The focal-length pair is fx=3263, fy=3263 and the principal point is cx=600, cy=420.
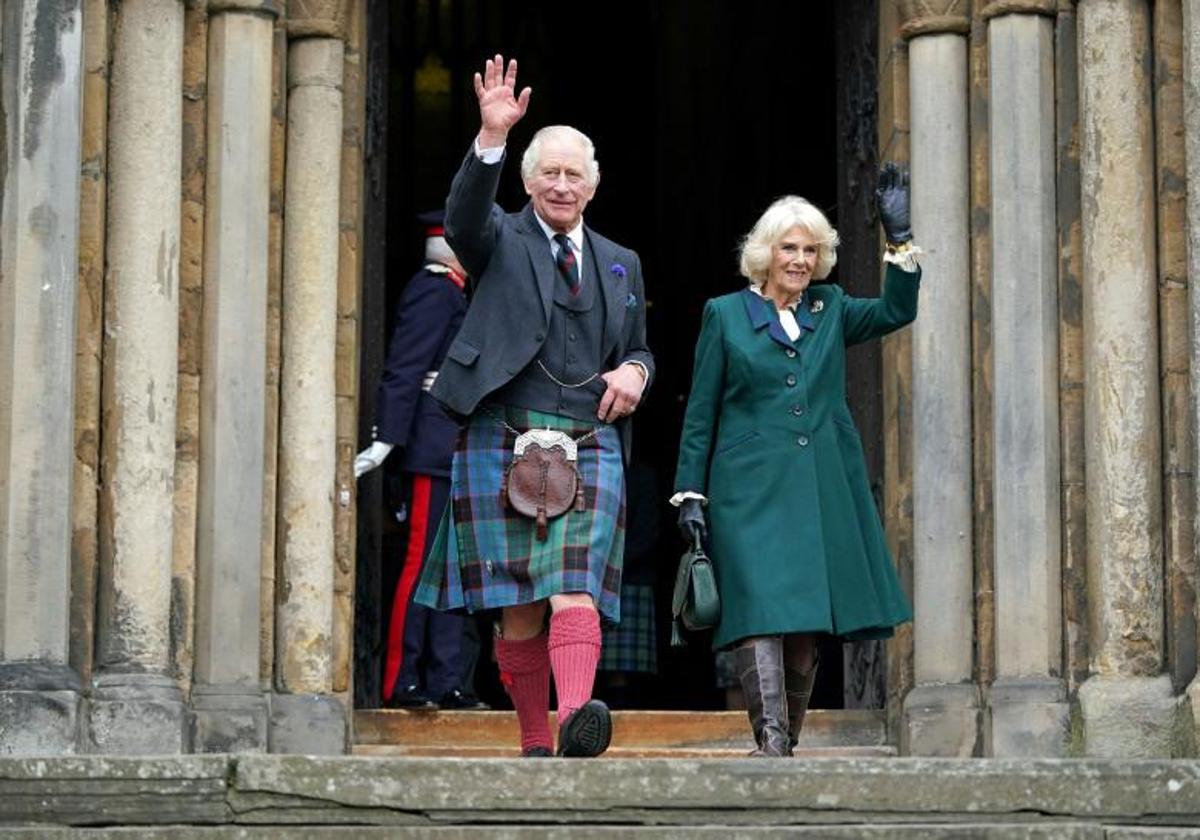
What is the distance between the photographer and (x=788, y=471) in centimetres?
881

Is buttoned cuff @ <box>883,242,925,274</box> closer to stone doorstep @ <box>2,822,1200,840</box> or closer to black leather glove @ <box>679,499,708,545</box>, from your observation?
black leather glove @ <box>679,499,708,545</box>

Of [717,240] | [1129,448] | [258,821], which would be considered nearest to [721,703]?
[717,240]

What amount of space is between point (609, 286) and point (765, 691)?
1.15 m

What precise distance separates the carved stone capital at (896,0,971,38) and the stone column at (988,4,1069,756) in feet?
0.65

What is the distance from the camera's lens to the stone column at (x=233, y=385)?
10.5m

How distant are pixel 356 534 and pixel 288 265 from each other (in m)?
1.02

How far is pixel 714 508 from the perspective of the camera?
8852 millimetres

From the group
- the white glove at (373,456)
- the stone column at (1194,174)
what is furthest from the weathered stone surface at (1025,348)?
the white glove at (373,456)

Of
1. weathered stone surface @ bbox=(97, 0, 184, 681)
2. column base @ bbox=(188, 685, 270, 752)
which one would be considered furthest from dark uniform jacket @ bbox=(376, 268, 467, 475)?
column base @ bbox=(188, 685, 270, 752)

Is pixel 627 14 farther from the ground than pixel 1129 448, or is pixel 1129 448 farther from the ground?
pixel 627 14

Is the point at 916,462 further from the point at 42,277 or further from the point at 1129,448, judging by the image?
the point at 42,277

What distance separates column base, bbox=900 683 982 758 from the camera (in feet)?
34.6

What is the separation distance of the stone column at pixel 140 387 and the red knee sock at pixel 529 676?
5.97ft

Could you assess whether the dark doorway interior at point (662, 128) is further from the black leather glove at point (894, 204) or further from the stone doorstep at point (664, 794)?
the stone doorstep at point (664, 794)
